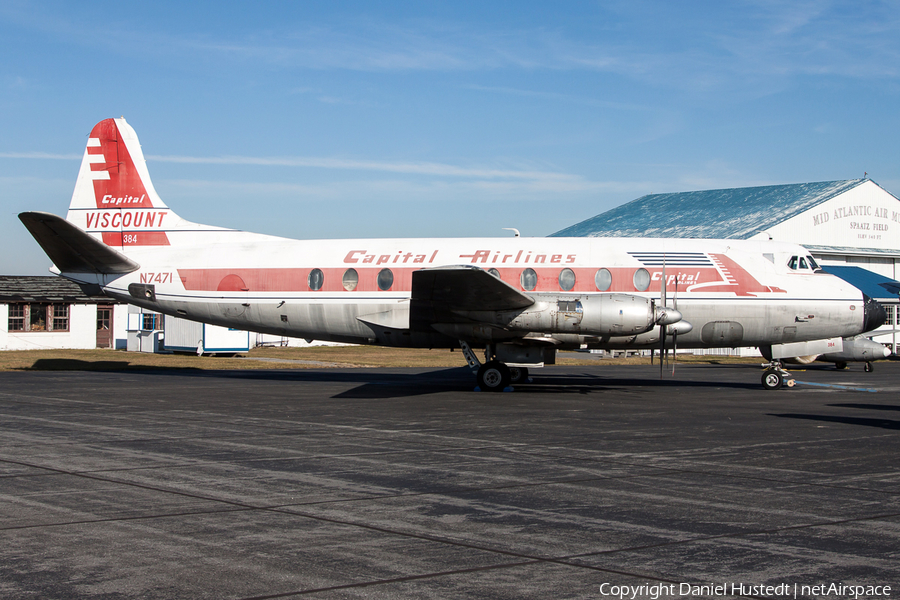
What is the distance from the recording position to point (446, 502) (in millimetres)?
8172

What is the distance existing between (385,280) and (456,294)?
2953 mm

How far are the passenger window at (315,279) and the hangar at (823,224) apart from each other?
120ft

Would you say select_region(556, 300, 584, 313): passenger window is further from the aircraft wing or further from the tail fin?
the tail fin

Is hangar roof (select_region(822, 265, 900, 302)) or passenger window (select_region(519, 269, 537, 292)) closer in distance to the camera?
passenger window (select_region(519, 269, 537, 292))

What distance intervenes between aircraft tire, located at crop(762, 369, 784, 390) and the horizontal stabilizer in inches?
733

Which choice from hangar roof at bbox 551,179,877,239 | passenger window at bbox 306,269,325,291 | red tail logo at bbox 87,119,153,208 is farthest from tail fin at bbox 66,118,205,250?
hangar roof at bbox 551,179,877,239

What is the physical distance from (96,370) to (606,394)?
20646mm

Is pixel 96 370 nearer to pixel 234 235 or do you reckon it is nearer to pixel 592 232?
pixel 234 235

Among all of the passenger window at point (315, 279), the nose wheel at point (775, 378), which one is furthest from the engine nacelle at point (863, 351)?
the passenger window at point (315, 279)

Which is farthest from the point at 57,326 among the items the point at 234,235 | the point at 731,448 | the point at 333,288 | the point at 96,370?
the point at 731,448

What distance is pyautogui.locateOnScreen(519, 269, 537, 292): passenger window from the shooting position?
21266 mm

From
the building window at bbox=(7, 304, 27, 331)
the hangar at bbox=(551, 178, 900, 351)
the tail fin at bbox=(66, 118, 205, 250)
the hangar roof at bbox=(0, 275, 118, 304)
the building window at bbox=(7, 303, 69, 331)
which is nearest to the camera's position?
the tail fin at bbox=(66, 118, 205, 250)

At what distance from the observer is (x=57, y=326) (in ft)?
162

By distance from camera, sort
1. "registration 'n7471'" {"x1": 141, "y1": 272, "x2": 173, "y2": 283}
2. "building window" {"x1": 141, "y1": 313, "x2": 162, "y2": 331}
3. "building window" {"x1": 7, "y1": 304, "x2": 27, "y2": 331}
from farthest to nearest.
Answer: "building window" {"x1": 7, "y1": 304, "x2": 27, "y2": 331}
"building window" {"x1": 141, "y1": 313, "x2": 162, "y2": 331}
"registration 'n7471'" {"x1": 141, "y1": 272, "x2": 173, "y2": 283}
